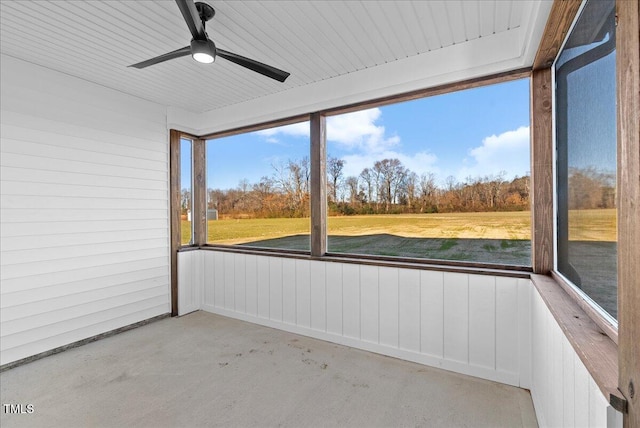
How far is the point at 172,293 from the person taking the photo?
3.86m

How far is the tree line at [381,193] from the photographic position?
94.2 inches

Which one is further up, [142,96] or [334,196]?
[142,96]

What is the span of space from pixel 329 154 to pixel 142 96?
2.30 meters

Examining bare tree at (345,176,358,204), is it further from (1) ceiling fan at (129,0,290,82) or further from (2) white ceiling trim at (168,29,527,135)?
(1) ceiling fan at (129,0,290,82)

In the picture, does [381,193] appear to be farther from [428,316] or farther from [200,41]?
[200,41]

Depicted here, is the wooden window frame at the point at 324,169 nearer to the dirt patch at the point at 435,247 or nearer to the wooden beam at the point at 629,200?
the dirt patch at the point at 435,247

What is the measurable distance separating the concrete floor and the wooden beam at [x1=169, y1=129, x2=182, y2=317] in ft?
2.87

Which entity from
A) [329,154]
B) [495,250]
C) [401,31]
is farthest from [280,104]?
[495,250]

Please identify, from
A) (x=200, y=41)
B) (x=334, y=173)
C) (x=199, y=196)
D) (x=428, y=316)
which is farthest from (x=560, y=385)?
(x=199, y=196)

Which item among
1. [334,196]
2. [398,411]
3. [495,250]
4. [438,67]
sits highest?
[438,67]

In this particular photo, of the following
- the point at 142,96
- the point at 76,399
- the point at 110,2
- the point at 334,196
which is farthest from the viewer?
the point at 142,96

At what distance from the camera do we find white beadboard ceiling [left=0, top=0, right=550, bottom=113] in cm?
200

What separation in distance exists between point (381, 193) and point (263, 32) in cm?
174

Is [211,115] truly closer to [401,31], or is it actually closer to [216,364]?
[401,31]
